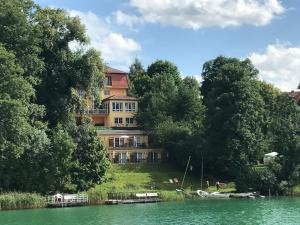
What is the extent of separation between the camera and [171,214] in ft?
157

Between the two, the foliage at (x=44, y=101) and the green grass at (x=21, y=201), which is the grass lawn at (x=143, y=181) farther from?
the green grass at (x=21, y=201)

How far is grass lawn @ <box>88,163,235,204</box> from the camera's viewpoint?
61.6 metres

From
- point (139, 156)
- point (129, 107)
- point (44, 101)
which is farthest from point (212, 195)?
point (129, 107)

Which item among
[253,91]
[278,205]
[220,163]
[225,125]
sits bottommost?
[278,205]

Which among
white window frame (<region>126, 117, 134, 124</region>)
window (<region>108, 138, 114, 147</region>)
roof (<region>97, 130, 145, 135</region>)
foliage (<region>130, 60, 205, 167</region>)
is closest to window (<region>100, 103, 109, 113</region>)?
white window frame (<region>126, 117, 134, 124</region>)

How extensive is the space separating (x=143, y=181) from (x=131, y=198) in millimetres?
9805

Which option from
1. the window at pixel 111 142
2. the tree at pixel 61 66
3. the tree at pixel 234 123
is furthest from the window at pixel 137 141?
the tree at pixel 61 66

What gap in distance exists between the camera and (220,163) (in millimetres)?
72375

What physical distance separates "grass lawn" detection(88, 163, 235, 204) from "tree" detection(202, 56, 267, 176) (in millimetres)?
3381

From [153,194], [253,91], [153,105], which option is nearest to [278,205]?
[153,194]

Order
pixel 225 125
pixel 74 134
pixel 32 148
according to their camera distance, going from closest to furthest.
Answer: pixel 32 148 < pixel 74 134 < pixel 225 125

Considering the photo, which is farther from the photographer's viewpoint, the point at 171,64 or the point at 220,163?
the point at 171,64

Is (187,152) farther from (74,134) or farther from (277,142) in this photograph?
(74,134)

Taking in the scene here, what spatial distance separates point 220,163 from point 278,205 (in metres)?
18.3
